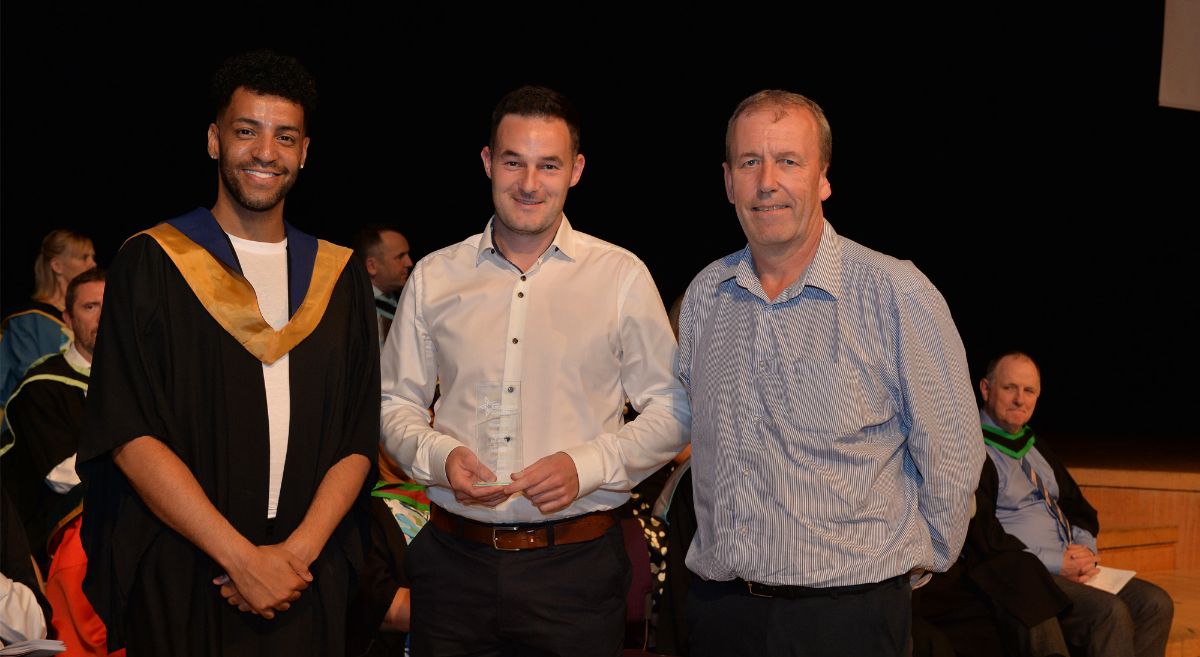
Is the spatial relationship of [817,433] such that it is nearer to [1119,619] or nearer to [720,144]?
[1119,619]

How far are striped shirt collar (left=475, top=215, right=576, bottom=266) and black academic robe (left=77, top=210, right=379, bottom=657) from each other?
420mm

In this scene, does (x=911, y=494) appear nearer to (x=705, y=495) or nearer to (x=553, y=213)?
(x=705, y=495)

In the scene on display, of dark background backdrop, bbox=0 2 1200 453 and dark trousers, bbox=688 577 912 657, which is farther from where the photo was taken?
dark background backdrop, bbox=0 2 1200 453

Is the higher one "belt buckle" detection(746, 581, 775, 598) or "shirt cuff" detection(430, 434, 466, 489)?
"shirt cuff" detection(430, 434, 466, 489)

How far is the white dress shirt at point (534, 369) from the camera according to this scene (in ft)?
7.45

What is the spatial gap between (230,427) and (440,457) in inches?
15.3

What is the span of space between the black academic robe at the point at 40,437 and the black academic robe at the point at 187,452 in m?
1.83

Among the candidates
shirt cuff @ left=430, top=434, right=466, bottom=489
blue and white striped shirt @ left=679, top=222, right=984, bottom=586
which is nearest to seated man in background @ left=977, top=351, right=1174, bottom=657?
blue and white striped shirt @ left=679, top=222, right=984, bottom=586

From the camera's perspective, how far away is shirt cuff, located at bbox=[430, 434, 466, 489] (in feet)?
7.20

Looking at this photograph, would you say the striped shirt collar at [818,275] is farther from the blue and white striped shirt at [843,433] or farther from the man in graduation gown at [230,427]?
the man in graduation gown at [230,427]

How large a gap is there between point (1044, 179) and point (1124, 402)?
1.76 metres

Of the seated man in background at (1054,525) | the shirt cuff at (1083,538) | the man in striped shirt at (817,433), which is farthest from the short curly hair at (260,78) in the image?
the shirt cuff at (1083,538)

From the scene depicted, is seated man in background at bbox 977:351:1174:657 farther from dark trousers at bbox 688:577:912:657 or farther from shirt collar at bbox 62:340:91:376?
shirt collar at bbox 62:340:91:376

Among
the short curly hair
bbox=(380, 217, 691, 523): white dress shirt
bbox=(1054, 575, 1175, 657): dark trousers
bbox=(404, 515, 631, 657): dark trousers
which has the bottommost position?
bbox=(1054, 575, 1175, 657): dark trousers
